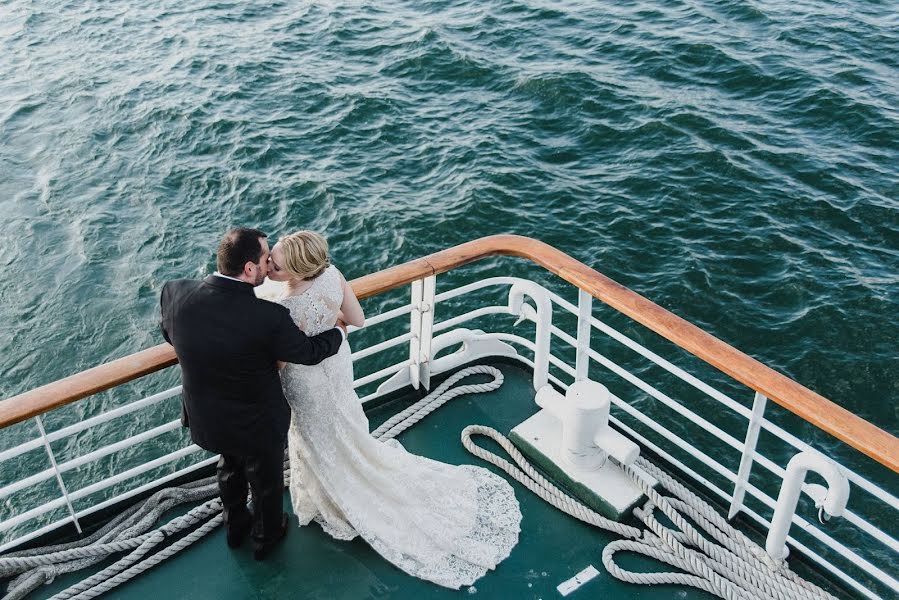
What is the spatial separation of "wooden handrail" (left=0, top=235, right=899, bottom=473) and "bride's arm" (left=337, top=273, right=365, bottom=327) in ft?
1.22

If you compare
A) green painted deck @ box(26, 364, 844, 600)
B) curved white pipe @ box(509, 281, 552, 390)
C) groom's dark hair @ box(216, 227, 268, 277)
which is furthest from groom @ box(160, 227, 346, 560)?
curved white pipe @ box(509, 281, 552, 390)

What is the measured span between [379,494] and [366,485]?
0.28 feet

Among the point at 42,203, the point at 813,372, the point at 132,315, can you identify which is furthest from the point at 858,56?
the point at 42,203

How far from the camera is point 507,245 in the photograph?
4.50m

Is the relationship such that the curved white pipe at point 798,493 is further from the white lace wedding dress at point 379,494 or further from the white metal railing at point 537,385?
the white lace wedding dress at point 379,494

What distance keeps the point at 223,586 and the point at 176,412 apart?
5678 mm

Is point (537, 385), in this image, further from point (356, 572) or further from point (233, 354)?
point (233, 354)

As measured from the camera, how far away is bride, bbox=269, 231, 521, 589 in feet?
12.1

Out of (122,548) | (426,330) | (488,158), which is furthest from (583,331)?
(488,158)

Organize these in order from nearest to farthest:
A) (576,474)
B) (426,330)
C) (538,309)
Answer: (576,474), (538,309), (426,330)

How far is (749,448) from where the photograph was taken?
151 inches

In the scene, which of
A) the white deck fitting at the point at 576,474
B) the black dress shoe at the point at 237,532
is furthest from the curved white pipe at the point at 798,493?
the black dress shoe at the point at 237,532

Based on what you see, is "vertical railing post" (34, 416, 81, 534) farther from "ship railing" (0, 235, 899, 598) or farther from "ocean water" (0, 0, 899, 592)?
"ocean water" (0, 0, 899, 592)

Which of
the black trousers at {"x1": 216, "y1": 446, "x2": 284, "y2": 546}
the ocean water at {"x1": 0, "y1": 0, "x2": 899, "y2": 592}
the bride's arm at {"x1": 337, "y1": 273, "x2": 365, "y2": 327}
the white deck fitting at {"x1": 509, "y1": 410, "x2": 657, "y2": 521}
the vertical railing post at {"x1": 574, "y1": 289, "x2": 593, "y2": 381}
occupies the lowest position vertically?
the ocean water at {"x1": 0, "y1": 0, "x2": 899, "y2": 592}
